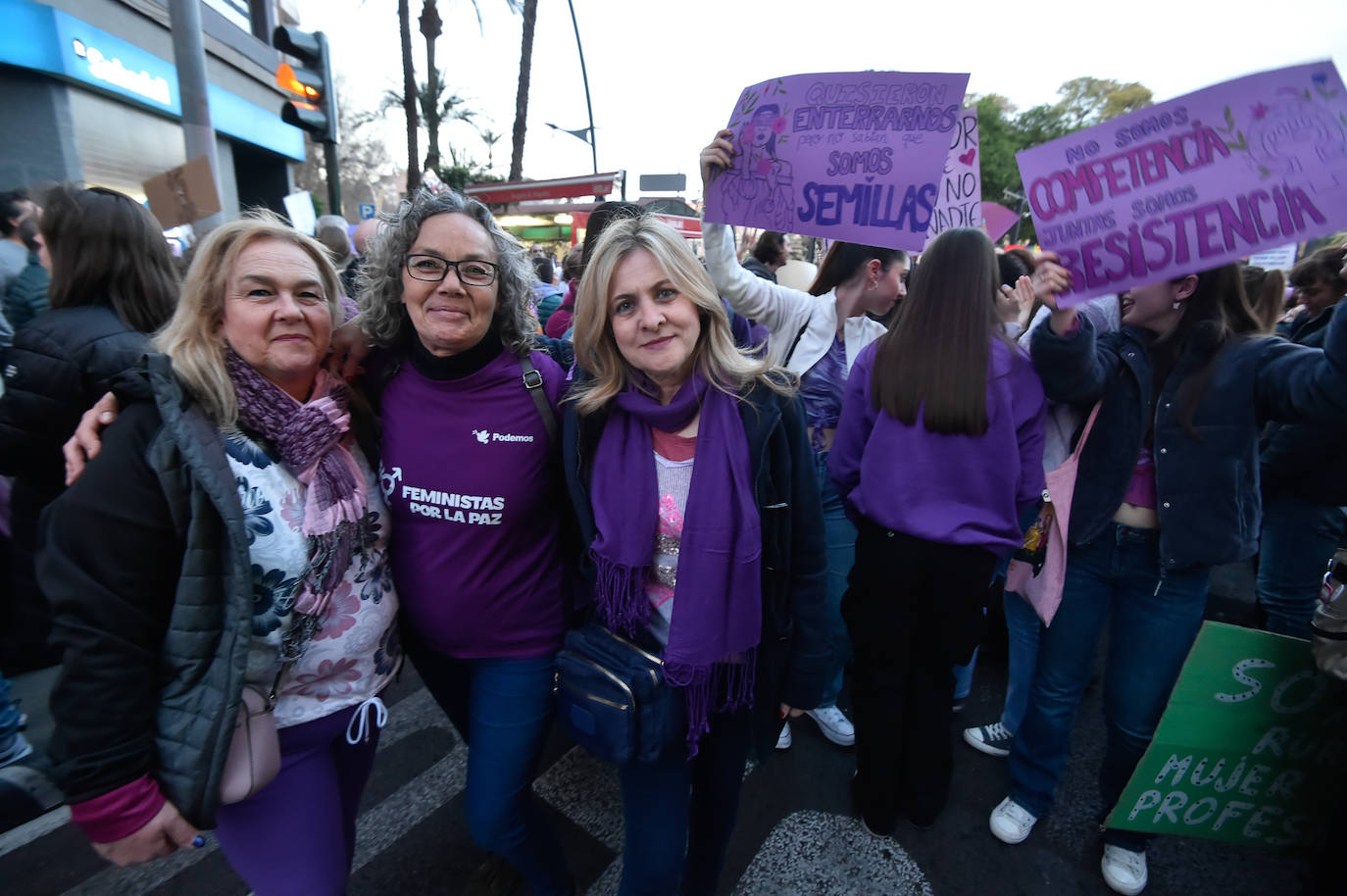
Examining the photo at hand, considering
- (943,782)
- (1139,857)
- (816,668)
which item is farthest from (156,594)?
(1139,857)

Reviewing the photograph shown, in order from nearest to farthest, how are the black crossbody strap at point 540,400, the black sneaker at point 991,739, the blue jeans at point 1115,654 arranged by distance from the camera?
the black crossbody strap at point 540,400, the blue jeans at point 1115,654, the black sneaker at point 991,739

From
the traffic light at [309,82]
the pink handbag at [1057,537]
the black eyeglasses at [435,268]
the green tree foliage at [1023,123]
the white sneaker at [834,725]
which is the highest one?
the green tree foliage at [1023,123]

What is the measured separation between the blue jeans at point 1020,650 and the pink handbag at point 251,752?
8.41 ft

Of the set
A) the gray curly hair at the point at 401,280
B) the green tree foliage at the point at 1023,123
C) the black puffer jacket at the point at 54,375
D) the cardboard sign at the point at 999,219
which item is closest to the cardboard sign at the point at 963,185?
the gray curly hair at the point at 401,280

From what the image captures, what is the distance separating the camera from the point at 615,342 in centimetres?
185

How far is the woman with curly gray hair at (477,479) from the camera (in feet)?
5.95

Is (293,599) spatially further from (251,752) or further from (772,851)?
(772,851)

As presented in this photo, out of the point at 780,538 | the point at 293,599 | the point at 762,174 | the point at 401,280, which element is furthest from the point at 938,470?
the point at 293,599

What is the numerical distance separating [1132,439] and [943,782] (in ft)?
4.65

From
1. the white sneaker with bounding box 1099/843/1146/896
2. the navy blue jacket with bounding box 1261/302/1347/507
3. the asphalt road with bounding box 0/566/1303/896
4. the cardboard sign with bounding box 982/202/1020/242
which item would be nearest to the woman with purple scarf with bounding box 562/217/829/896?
the asphalt road with bounding box 0/566/1303/896

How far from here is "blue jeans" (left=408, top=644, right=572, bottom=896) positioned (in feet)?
6.21

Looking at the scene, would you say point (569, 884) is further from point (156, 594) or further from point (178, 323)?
point (178, 323)

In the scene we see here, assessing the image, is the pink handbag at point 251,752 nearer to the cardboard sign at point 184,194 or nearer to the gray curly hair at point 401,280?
the gray curly hair at point 401,280

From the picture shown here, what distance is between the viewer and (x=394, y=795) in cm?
270
